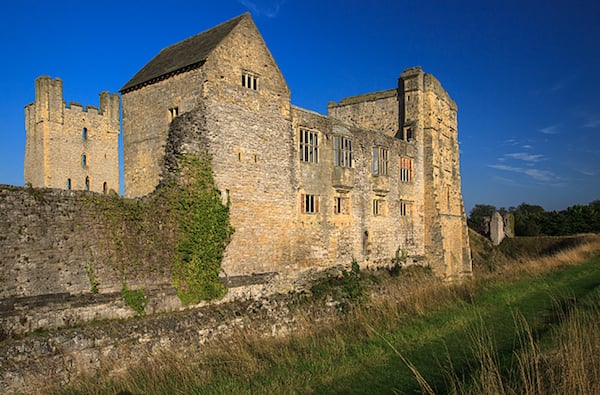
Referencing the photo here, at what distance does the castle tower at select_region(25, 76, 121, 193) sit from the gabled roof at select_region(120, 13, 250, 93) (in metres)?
25.9

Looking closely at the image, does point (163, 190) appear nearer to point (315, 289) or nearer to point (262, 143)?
point (262, 143)

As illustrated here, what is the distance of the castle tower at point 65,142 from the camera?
4069 cm

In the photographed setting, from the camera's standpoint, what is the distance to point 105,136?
150 ft

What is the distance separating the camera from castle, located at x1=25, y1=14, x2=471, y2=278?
1636cm

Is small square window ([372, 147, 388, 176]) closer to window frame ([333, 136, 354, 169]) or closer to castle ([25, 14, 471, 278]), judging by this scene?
castle ([25, 14, 471, 278])

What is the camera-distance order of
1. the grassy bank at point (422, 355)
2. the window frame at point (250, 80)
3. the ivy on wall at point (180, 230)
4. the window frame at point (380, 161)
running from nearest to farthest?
the grassy bank at point (422, 355), the ivy on wall at point (180, 230), the window frame at point (250, 80), the window frame at point (380, 161)

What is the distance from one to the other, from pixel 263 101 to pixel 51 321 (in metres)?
10.7

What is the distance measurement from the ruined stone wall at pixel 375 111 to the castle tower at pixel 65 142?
88.2 ft

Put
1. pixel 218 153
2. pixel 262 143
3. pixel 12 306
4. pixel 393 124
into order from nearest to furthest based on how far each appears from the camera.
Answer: pixel 12 306, pixel 218 153, pixel 262 143, pixel 393 124

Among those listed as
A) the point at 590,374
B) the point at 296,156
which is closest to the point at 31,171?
the point at 296,156

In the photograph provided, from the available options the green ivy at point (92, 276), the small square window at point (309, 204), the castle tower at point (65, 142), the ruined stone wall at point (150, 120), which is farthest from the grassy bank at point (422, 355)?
the castle tower at point (65, 142)

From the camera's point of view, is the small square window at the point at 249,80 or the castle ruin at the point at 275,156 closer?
the castle ruin at the point at 275,156

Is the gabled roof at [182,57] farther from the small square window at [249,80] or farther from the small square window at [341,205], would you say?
the small square window at [341,205]

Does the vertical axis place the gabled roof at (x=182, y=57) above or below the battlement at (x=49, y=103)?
below
